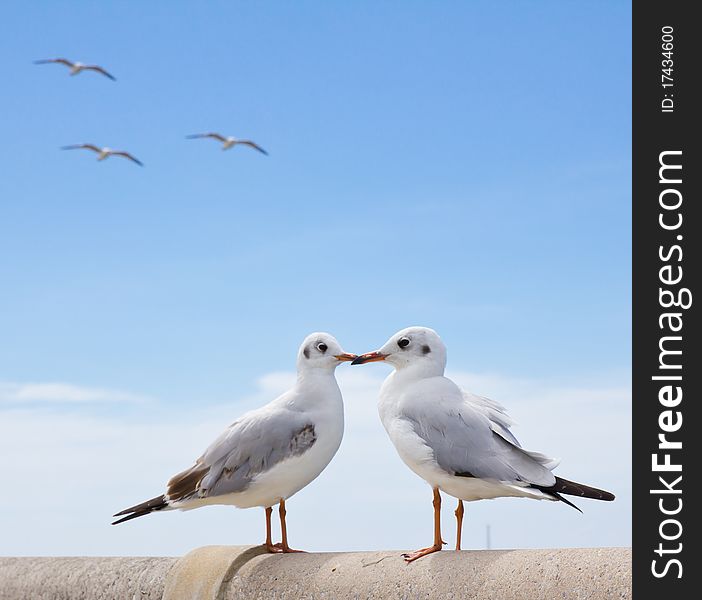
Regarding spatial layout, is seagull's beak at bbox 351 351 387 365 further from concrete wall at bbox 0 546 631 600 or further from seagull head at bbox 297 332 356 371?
concrete wall at bbox 0 546 631 600

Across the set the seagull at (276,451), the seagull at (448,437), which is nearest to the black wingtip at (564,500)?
the seagull at (448,437)

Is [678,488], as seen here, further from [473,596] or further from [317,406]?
[317,406]

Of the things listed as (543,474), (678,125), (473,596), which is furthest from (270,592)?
(678,125)

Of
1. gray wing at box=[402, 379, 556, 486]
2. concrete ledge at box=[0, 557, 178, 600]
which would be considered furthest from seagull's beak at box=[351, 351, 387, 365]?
concrete ledge at box=[0, 557, 178, 600]

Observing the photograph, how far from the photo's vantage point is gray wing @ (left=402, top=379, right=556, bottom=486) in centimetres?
634

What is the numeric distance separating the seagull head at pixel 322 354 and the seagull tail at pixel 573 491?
198cm

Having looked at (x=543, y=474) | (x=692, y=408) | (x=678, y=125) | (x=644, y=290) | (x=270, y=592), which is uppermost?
(x=678, y=125)

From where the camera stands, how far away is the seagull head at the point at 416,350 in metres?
7.05

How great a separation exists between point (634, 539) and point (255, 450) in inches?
111

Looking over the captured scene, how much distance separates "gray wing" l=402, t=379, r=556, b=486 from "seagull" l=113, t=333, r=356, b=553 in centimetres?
85

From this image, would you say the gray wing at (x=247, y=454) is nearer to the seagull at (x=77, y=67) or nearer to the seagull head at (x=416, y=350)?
the seagull head at (x=416, y=350)

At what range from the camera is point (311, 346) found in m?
7.56

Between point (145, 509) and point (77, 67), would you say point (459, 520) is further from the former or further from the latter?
point (77, 67)

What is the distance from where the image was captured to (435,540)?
6680 mm
